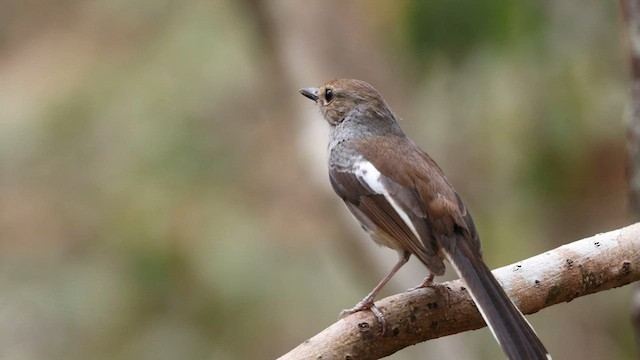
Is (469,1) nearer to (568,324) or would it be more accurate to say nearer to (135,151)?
Result: (568,324)

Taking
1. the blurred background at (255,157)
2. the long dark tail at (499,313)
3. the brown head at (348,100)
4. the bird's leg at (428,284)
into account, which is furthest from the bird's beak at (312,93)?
the long dark tail at (499,313)

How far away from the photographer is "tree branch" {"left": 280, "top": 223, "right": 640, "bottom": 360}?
3820mm

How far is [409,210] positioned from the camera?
13.6 ft

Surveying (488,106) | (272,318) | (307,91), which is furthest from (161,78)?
(307,91)

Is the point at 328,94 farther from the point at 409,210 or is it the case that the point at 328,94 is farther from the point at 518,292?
the point at 518,292

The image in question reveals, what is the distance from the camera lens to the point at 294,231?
8.73m

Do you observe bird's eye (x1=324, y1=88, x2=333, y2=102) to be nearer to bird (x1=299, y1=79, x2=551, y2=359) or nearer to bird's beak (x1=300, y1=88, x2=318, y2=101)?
bird's beak (x1=300, y1=88, x2=318, y2=101)

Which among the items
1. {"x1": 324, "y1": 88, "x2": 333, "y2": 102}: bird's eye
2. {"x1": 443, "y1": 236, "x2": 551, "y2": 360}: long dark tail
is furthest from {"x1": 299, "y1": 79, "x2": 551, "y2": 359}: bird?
{"x1": 324, "y1": 88, "x2": 333, "y2": 102}: bird's eye

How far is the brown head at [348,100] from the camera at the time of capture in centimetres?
507

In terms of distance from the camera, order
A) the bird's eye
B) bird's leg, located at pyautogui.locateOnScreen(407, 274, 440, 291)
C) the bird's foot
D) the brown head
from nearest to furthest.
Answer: the bird's foot
bird's leg, located at pyautogui.locateOnScreen(407, 274, 440, 291)
the brown head
the bird's eye

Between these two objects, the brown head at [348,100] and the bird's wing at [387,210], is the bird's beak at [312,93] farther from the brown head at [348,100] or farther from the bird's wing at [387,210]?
the bird's wing at [387,210]

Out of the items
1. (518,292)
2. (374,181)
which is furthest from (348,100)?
(518,292)

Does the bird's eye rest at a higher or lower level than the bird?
higher

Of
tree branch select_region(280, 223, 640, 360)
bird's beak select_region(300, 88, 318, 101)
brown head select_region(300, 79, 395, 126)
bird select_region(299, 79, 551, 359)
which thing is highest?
bird's beak select_region(300, 88, 318, 101)
